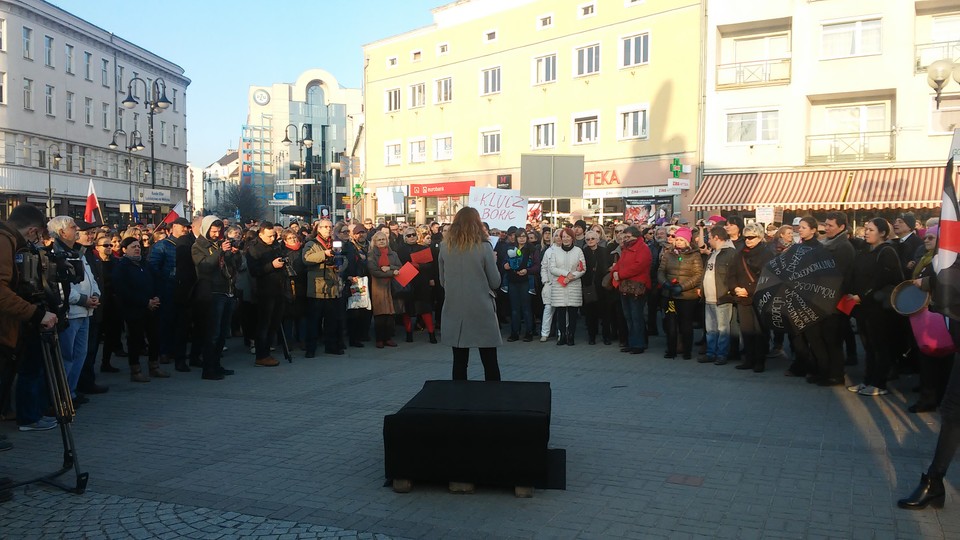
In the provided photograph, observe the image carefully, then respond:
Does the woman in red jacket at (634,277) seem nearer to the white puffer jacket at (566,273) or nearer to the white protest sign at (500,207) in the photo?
the white puffer jacket at (566,273)

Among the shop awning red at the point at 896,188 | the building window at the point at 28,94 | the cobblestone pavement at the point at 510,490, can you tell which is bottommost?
the cobblestone pavement at the point at 510,490

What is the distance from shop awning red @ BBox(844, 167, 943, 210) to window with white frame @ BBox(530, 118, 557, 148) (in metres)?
14.2

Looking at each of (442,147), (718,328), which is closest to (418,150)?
(442,147)

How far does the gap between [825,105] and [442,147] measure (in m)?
20.6

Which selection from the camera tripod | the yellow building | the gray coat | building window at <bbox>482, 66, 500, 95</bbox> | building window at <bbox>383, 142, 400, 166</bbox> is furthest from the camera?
building window at <bbox>383, 142, 400, 166</bbox>

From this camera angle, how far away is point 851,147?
2927 centimetres

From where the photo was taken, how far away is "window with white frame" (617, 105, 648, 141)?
112 feet

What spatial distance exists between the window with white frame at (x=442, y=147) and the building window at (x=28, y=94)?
3109 cm

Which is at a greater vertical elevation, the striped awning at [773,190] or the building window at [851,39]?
the building window at [851,39]

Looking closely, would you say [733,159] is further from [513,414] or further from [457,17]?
[513,414]

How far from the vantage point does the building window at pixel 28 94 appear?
54469 mm

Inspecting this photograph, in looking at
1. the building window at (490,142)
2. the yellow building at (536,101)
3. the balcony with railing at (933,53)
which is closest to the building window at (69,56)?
the yellow building at (536,101)

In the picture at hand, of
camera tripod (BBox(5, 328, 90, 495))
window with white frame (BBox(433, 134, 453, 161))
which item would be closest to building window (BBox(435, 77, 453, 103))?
window with white frame (BBox(433, 134, 453, 161))

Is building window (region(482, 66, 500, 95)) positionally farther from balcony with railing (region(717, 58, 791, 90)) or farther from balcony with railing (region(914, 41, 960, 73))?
balcony with railing (region(914, 41, 960, 73))
